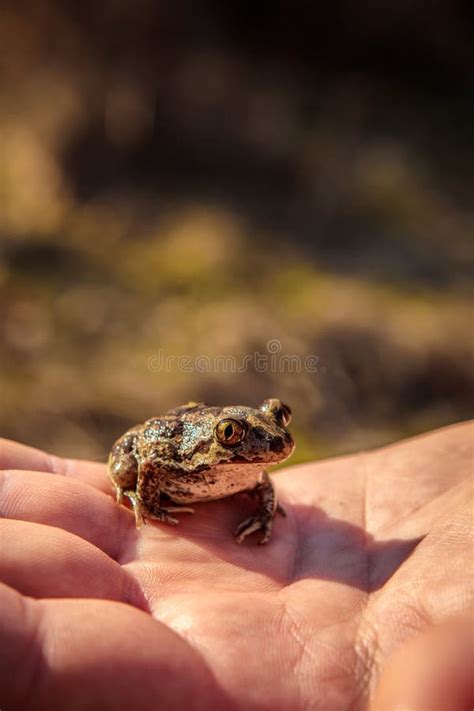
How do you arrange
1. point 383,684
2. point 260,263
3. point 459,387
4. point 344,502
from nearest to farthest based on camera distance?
point 383,684 → point 344,502 → point 459,387 → point 260,263

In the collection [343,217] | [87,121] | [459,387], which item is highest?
[87,121]

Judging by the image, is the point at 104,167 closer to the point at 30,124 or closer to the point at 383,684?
the point at 30,124

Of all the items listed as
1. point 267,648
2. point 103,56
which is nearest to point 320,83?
point 103,56

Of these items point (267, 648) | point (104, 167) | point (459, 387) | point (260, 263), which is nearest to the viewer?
point (267, 648)

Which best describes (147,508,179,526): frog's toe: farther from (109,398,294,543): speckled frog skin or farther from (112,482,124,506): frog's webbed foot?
(112,482,124,506): frog's webbed foot

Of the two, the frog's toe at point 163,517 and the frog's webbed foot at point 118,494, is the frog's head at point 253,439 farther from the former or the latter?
the frog's webbed foot at point 118,494

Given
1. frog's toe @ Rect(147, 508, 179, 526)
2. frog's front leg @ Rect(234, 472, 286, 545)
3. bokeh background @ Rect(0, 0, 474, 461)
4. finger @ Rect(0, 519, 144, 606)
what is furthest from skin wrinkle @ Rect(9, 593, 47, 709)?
bokeh background @ Rect(0, 0, 474, 461)

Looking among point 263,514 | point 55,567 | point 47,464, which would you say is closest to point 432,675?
point 55,567
